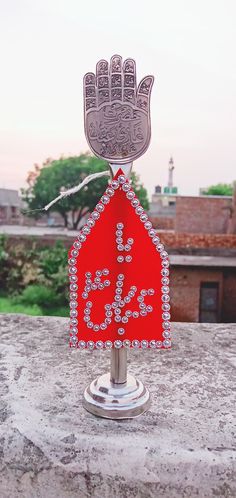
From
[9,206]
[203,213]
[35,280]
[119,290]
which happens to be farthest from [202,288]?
[9,206]

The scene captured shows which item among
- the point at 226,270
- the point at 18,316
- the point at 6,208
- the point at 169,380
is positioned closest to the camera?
the point at 169,380

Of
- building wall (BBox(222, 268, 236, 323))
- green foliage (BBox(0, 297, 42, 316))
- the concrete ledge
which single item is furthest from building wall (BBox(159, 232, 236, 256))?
the concrete ledge

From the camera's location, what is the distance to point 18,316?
197 centimetres

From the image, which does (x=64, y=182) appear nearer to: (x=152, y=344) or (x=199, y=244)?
(x=199, y=244)

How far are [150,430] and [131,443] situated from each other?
0.08 m

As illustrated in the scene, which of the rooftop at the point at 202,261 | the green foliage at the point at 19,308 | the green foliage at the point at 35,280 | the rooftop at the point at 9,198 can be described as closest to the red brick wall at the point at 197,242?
the rooftop at the point at 202,261

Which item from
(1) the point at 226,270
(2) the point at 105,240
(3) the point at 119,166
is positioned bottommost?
(1) the point at 226,270

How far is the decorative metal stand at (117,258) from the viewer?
3.42 ft

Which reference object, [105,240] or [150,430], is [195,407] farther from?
[105,240]

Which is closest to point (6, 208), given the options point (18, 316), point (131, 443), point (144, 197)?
point (144, 197)

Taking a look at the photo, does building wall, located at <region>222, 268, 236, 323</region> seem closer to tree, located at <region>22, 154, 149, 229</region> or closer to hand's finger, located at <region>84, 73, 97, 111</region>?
hand's finger, located at <region>84, 73, 97, 111</region>

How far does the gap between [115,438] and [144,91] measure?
82 cm

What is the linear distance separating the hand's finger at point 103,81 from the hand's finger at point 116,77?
0.04 feet

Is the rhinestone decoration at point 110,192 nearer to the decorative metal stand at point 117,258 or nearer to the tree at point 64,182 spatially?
the decorative metal stand at point 117,258
